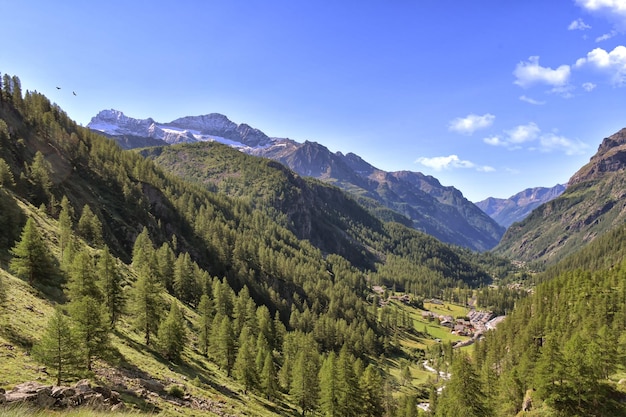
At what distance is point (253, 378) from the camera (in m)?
67.7

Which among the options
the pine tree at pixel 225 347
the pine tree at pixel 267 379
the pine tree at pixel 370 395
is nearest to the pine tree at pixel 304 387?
the pine tree at pixel 267 379

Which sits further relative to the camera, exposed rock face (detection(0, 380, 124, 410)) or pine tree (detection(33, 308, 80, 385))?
pine tree (detection(33, 308, 80, 385))

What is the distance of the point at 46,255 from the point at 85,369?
3229 centimetres

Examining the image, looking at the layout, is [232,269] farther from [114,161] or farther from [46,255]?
[46,255]

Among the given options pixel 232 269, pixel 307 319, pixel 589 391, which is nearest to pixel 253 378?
pixel 589 391

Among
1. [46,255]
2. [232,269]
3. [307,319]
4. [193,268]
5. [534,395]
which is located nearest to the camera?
[46,255]

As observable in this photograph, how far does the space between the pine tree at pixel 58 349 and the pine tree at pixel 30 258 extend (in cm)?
2759

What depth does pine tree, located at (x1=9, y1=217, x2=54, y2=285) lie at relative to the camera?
173 ft

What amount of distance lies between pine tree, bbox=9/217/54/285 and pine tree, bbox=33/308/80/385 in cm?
2759

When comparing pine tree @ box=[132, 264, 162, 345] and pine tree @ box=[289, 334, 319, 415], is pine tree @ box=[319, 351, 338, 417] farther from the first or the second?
pine tree @ box=[132, 264, 162, 345]

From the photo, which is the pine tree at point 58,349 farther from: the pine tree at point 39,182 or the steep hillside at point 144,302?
the pine tree at point 39,182

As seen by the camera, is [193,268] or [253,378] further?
[193,268]

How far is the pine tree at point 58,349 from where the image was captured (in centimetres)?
3216

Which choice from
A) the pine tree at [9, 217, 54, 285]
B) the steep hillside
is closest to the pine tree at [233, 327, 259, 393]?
the steep hillside
